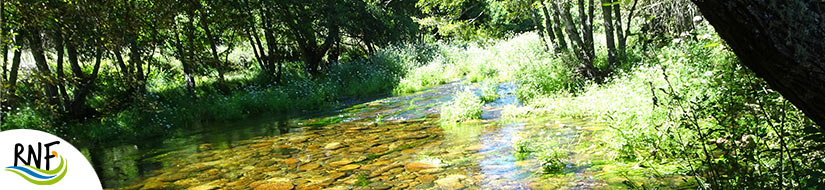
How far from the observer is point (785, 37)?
5.15ft

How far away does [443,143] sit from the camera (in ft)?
22.7

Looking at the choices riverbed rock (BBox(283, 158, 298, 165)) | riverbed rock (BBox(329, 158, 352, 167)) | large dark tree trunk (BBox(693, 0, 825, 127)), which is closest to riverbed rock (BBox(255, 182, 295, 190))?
riverbed rock (BBox(329, 158, 352, 167))

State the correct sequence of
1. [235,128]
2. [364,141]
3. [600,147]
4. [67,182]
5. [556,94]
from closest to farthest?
[67,182]
[600,147]
[364,141]
[556,94]
[235,128]

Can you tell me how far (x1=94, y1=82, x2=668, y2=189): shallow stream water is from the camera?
504 centimetres

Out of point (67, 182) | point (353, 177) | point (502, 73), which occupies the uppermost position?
point (502, 73)

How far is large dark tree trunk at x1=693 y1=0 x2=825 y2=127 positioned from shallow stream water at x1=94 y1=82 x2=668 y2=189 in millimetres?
2562

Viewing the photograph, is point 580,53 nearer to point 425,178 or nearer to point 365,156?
point 365,156

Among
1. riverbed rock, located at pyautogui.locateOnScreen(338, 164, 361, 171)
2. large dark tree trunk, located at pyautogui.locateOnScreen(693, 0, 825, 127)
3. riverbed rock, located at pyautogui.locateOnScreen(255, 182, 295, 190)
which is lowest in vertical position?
riverbed rock, located at pyautogui.locateOnScreen(255, 182, 295, 190)

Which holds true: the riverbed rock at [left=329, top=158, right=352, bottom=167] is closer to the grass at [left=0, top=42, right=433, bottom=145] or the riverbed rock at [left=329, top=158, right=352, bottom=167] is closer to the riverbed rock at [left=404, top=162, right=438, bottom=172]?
the riverbed rock at [left=404, top=162, right=438, bottom=172]

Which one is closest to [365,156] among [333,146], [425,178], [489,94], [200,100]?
[333,146]

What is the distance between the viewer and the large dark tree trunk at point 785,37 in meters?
1.56

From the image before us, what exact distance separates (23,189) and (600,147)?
16.1 ft

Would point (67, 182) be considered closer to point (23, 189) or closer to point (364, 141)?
point (23, 189)

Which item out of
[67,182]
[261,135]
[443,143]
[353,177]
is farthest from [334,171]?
[261,135]
